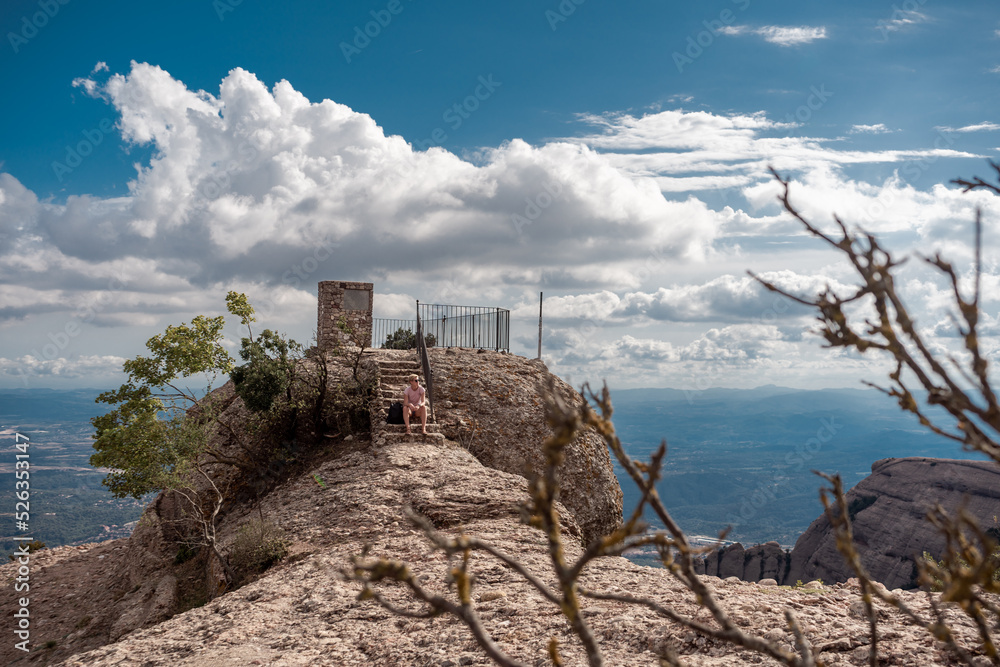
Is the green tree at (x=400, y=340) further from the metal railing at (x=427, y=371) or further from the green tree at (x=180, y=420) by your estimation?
the green tree at (x=180, y=420)

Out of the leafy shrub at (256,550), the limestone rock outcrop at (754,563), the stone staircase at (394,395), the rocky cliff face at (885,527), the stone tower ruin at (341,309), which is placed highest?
the stone tower ruin at (341,309)

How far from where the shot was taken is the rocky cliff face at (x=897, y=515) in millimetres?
40719

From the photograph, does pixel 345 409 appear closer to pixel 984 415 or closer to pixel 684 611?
pixel 684 611

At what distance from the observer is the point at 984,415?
6.96 ft

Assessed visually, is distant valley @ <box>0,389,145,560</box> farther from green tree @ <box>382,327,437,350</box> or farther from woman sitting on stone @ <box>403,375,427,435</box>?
woman sitting on stone @ <box>403,375,427,435</box>

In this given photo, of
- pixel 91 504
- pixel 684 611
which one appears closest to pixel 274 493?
pixel 684 611

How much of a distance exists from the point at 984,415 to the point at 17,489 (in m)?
16.3

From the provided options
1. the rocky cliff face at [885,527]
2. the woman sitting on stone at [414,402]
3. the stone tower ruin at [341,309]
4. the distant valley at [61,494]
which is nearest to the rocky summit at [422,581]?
the woman sitting on stone at [414,402]

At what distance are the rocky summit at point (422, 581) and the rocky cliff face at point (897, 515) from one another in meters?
34.5

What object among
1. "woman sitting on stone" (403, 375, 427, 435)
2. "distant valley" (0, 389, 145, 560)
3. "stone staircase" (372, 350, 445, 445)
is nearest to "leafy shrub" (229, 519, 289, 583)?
"stone staircase" (372, 350, 445, 445)

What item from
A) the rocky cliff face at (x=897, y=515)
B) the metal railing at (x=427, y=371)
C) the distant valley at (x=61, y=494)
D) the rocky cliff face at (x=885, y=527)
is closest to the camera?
the metal railing at (x=427, y=371)

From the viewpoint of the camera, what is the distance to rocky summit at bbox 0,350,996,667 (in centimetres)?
604

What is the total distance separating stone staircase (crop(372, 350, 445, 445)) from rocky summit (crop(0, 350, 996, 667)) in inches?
5.4

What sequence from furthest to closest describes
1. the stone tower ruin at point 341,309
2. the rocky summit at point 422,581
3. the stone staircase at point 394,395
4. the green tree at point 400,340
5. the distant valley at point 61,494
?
the distant valley at point 61,494, the green tree at point 400,340, the stone tower ruin at point 341,309, the stone staircase at point 394,395, the rocky summit at point 422,581
